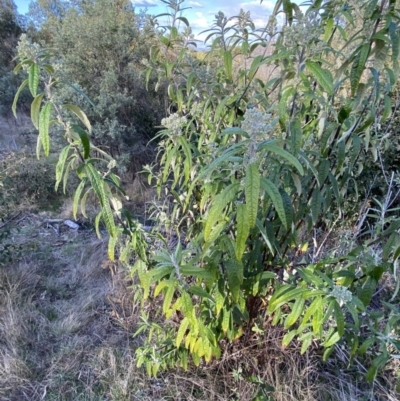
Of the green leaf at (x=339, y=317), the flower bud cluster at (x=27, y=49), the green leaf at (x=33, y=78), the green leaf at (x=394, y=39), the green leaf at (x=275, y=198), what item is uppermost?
the green leaf at (x=394, y=39)

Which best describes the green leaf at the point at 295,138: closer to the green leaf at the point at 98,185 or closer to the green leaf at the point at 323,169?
the green leaf at the point at 323,169

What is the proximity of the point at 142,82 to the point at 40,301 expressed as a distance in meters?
3.24

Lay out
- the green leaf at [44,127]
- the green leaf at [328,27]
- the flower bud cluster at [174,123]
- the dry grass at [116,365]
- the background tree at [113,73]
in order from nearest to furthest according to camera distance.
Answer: the green leaf at [44,127] → the green leaf at [328,27] → the flower bud cluster at [174,123] → the dry grass at [116,365] → the background tree at [113,73]

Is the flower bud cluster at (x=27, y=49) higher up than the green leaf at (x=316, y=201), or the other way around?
the flower bud cluster at (x=27, y=49)

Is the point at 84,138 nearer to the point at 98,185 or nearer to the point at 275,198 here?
the point at 98,185

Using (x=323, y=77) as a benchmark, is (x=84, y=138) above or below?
below

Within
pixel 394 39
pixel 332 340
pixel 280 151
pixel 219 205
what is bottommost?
pixel 332 340

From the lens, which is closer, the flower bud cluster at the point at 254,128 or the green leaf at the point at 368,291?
the flower bud cluster at the point at 254,128

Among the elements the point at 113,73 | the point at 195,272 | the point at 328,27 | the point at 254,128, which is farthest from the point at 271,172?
the point at 113,73

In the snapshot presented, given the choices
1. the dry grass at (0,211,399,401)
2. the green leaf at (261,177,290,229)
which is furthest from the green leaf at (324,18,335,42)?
the dry grass at (0,211,399,401)

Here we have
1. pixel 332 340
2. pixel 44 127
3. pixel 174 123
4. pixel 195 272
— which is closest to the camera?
pixel 44 127

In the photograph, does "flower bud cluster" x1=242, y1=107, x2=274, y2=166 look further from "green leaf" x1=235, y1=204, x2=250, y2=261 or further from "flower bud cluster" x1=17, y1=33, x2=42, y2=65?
"flower bud cluster" x1=17, y1=33, x2=42, y2=65

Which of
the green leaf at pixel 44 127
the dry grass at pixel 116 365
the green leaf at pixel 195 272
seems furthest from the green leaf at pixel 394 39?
the dry grass at pixel 116 365

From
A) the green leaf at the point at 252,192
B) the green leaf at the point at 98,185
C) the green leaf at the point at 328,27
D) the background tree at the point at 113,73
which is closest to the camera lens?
the green leaf at the point at 252,192
